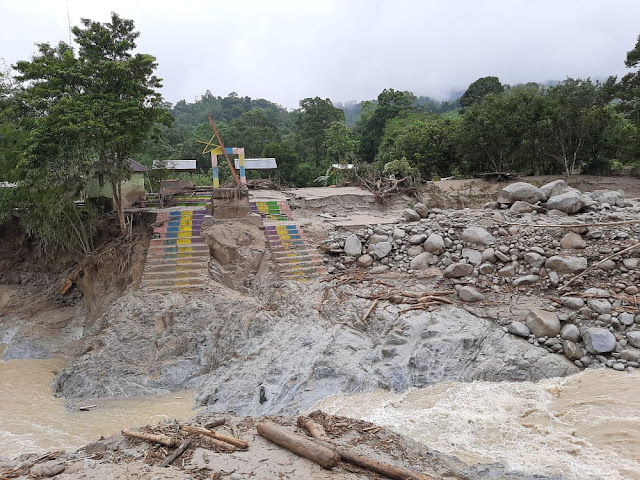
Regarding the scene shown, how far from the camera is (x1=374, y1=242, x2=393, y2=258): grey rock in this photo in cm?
1202

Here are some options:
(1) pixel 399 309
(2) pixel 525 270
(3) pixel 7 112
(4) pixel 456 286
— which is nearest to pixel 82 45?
(3) pixel 7 112

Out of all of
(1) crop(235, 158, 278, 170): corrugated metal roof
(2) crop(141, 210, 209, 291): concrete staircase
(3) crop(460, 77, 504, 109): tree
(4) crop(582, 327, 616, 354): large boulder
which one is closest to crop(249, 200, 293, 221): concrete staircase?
(2) crop(141, 210, 209, 291): concrete staircase

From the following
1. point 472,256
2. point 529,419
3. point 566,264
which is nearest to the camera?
point 529,419

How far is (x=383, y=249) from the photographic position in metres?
12.1

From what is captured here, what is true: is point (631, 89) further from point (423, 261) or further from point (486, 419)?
point (486, 419)

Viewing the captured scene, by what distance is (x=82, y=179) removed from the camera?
1205cm

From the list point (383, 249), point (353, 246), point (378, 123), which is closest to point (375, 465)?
point (383, 249)

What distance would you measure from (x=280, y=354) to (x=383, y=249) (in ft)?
14.6

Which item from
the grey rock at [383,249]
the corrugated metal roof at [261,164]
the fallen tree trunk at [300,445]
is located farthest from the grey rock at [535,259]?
the corrugated metal roof at [261,164]

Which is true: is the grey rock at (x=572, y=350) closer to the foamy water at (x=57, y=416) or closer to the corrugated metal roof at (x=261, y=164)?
the foamy water at (x=57, y=416)

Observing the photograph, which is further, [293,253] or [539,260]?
[293,253]

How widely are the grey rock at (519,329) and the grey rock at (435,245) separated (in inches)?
123

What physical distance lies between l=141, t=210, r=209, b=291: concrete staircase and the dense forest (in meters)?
1.57

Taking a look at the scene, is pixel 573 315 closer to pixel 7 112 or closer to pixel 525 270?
pixel 525 270
